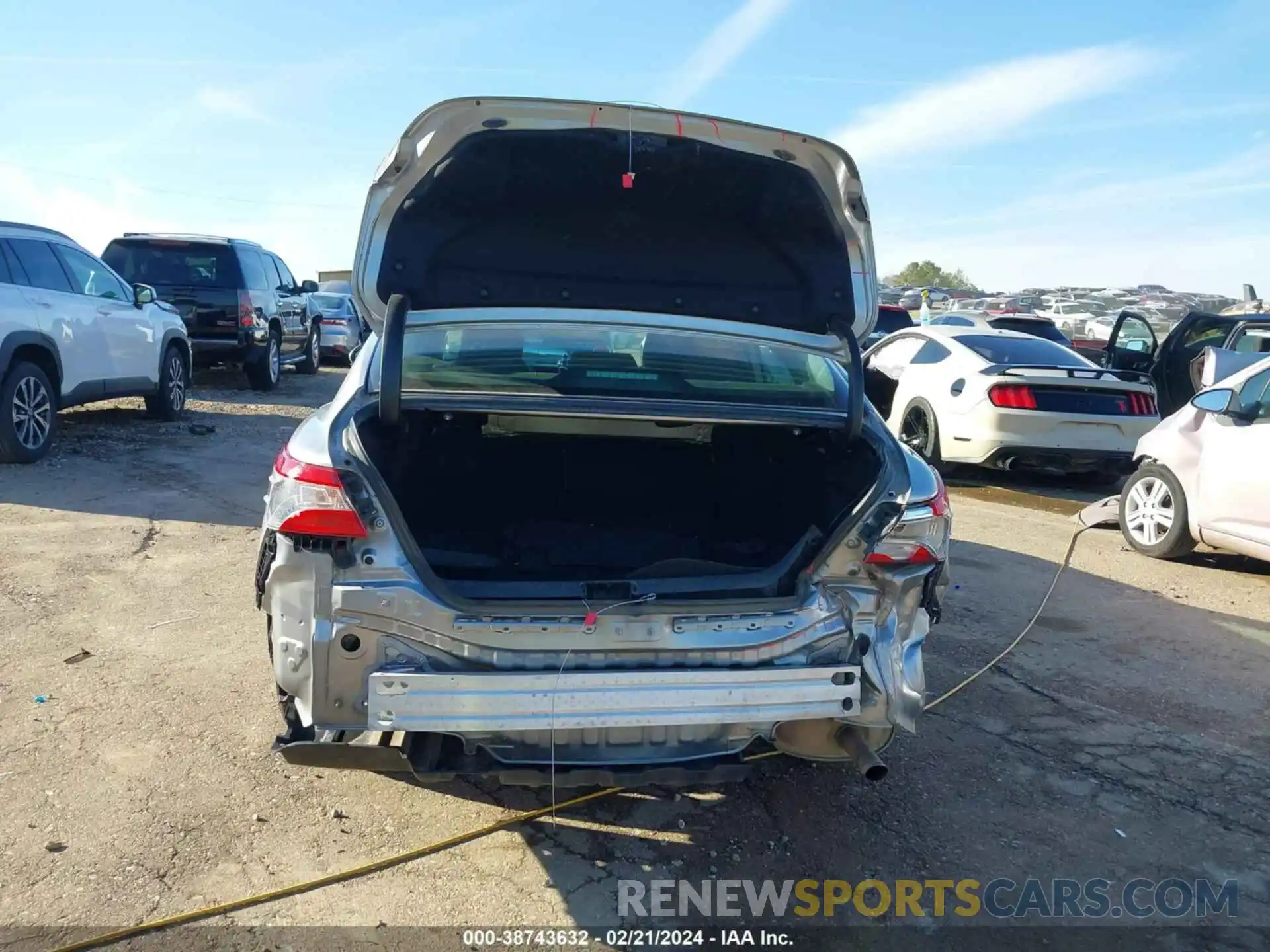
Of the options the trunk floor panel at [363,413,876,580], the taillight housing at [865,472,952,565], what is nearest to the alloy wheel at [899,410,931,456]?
the trunk floor panel at [363,413,876,580]

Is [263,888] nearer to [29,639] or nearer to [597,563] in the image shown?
[597,563]

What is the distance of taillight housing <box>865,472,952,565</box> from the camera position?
276 centimetres

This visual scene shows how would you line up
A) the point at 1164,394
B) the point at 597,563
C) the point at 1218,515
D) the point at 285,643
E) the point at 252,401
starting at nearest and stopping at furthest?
1. the point at 285,643
2. the point at 597,563
3. the point at 1218,515
4. the point at 1164,394
5. the point at 252,401

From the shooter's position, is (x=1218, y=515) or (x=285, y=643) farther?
(x=1218, y=515)

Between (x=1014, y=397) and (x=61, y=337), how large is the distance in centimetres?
791

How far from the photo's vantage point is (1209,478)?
6.10 meters

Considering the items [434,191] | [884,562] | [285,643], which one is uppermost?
[434,191]

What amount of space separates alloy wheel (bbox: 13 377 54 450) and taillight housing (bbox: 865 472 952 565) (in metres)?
7.11

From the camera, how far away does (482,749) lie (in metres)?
2.58

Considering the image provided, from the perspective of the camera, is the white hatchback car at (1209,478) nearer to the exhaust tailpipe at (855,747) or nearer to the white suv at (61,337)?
A: the exhaust tailpipe at (855,747)

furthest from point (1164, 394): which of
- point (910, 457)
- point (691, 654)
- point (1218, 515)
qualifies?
point (691, 654)

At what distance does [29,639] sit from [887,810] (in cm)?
369

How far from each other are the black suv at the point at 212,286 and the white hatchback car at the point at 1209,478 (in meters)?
10.2

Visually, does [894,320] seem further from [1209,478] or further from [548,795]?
[548,795]
